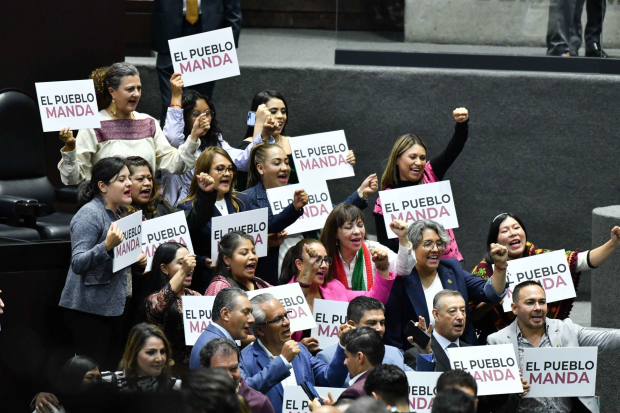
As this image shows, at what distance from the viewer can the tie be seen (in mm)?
8953

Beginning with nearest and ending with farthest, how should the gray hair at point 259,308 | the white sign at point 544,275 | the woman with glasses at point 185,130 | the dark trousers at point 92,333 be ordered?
1. the gray hair at point 259,308
2. the dark trousers at point 92,333
3. the white sign at point 544,275
4. the woman with glasses at point 185,130

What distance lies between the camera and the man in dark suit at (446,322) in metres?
6.29

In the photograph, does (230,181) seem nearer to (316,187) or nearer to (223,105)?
(316,187)

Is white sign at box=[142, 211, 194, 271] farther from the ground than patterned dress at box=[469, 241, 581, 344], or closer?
farther from the ground

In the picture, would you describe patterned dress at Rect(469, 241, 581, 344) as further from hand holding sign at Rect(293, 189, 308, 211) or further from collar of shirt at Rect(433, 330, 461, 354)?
hand holding sign at Rect(293, 189, 308, 211)

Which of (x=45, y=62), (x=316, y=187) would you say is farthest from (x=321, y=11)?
(x=316, y=187)

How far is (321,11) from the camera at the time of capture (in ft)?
40.8

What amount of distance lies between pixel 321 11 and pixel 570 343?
265 inches

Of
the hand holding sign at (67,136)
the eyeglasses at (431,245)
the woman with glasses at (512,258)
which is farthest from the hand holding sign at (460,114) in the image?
the hand holding sign at (67,136)

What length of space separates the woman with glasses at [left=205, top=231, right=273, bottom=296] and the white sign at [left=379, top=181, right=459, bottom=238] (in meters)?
1.04

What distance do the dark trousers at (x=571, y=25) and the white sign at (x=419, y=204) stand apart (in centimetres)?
272

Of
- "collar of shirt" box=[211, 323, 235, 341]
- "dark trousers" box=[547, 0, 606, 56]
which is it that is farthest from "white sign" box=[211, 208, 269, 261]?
"dark trousers" box=[547, 0, 606, 56]

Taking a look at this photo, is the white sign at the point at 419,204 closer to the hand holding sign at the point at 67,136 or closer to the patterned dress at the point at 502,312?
the patterned dress at the point at 502,312

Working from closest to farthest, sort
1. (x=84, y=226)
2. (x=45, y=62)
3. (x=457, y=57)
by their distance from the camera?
(x=84, y=226)
(x=45, y=62)
(x=457, y=57)
